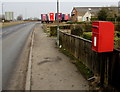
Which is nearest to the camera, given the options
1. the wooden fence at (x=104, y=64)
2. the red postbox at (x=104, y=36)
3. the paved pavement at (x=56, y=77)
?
the wooden fence at (x=104, y=64)

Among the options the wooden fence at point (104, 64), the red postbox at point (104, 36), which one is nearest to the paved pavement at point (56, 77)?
the wooden fence at point (104, 64)

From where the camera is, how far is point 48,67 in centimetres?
791

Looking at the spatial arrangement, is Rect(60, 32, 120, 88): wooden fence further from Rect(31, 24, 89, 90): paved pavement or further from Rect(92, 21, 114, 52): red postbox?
Rect(31, 24, 89, 90): paved pavement

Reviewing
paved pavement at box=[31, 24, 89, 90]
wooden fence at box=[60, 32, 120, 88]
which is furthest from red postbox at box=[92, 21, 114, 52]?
paved pavement at box=[31, 24, 89, 90]

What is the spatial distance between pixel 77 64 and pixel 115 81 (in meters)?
3.40

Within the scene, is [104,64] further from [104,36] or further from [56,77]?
[56,77]

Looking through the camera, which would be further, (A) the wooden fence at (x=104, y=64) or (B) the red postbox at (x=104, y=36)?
(B) the red postbox at (x=104, y=36)

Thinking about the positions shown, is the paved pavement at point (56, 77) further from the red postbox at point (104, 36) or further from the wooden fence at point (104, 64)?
the red postbox at point (104, 36)

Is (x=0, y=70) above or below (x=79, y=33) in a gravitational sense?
below

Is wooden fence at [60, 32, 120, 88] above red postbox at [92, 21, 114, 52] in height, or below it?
below

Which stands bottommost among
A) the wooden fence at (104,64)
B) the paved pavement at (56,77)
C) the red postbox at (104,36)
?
the paved pavement at (56,77)

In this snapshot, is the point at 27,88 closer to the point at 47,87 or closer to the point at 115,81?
the point at 47,87

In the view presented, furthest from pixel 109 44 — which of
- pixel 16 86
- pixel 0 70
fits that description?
pixel 0 70

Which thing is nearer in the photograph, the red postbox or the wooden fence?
the wooden fence
